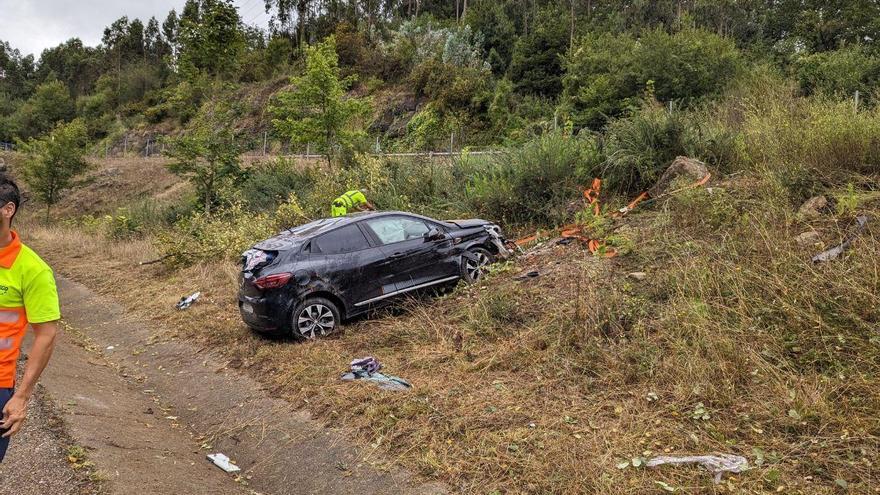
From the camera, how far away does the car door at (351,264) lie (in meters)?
8.39

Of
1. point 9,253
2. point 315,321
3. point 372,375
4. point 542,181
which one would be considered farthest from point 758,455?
point 542,181

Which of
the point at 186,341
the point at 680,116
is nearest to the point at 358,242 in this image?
the point at 186,341

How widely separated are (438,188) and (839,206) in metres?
9.08

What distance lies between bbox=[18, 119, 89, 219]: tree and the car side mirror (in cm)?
2908

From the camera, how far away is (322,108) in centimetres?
1912

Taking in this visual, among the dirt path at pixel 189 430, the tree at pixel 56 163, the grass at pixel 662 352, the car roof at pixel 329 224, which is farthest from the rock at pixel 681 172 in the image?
the tree at pixel 56 163

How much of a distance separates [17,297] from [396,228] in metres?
6.37

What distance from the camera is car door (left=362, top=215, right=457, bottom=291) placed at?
8.89 metres

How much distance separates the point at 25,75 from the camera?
9619 centimetres

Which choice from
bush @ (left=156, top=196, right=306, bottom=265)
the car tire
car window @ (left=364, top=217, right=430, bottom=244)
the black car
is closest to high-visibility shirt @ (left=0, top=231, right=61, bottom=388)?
the black car

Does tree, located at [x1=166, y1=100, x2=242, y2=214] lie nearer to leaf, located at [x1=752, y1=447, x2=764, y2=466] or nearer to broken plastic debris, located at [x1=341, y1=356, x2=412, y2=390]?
broken plastic debris, located at [x1=341, y1=356, x2=412, y2=390]

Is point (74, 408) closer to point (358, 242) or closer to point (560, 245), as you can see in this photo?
point (358, 242)

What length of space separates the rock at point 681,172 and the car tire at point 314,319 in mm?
5996

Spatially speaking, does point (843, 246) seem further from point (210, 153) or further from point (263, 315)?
point (210, 153)
